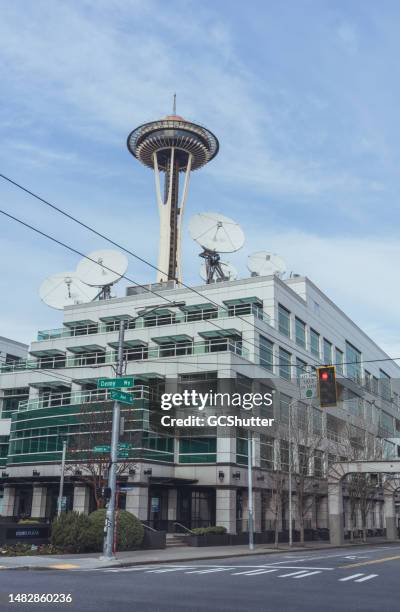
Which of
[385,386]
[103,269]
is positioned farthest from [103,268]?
[385,386]

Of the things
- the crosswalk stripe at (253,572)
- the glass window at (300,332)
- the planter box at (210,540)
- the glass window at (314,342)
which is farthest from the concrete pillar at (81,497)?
the glass window at (314,342)

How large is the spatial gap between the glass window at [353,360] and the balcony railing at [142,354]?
1118 inches

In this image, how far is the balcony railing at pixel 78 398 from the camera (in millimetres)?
53219

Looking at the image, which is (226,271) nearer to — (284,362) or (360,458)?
(284,362)

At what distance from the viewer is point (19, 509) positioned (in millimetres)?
58188

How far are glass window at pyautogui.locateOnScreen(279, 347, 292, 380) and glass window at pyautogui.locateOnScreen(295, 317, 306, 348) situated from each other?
150 inches

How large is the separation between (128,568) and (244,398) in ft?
101

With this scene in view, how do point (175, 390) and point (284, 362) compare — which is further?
point (284, 362)

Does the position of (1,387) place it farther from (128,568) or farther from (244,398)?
(128,568)

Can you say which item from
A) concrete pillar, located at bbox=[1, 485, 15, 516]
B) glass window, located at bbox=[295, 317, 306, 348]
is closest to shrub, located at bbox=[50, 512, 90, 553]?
concrete pillar, located at bbox=[1, 485, 15, 516]

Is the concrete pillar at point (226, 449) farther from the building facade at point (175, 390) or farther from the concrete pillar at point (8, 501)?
the concrete pillar at point (8, 501)

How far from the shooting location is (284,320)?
66500 millimetres

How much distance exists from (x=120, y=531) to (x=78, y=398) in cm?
2440

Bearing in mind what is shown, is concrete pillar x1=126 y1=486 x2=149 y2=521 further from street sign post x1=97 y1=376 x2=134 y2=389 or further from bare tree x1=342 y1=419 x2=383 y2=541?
bare tree x1=342 y1=419 x2=383 y2=541
